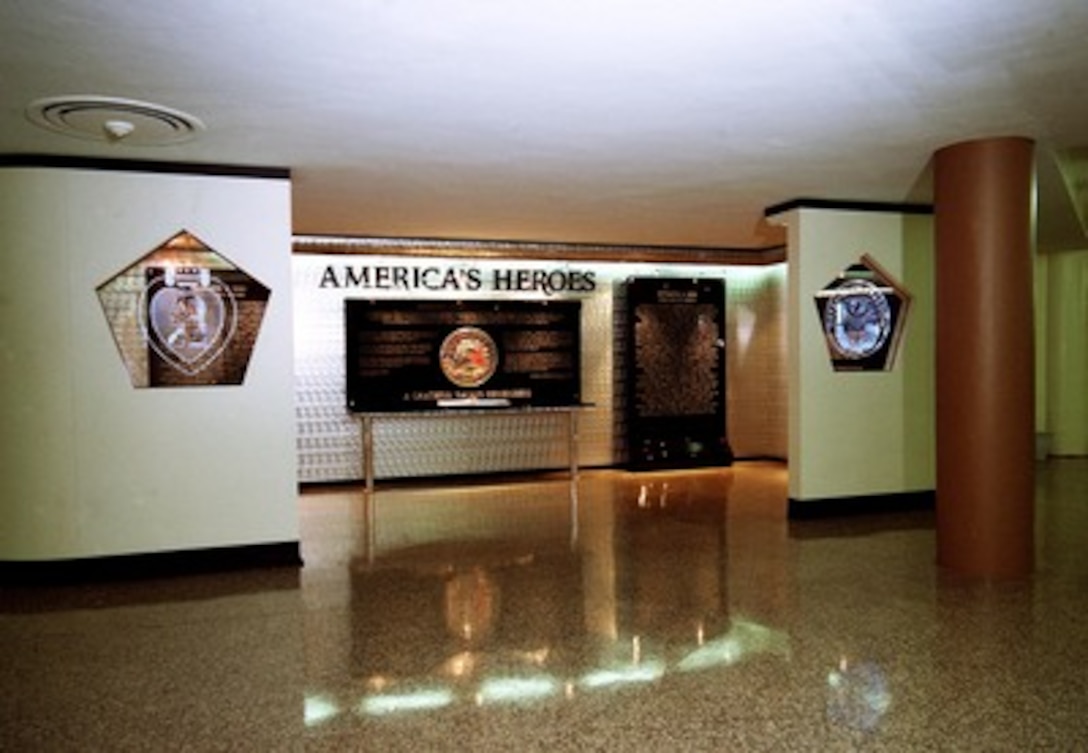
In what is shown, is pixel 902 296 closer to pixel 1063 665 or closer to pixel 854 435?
pixel 854 435

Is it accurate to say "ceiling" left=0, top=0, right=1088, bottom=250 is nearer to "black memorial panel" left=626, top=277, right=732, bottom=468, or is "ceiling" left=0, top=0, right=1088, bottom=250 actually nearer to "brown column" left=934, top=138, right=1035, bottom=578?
"brown column" left=934, top=138, right=1035, bottom=578

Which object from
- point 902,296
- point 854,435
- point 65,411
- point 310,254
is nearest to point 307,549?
point 65,411

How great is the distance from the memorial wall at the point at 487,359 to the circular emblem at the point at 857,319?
3743mm

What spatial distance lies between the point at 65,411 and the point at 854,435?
21.4 feet

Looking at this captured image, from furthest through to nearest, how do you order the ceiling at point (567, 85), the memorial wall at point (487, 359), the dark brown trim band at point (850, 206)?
the memorial wall at point (487, 359)
the dark brown trim band at point (850, 206)
the ceiling at point (567, 85)

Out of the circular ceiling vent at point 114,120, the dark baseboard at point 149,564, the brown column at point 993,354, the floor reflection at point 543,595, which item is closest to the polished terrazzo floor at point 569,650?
the floor reflection at point 543,595

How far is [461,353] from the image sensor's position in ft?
35.8

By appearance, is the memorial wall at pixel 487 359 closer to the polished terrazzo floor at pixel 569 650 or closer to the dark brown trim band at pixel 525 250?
the dark brown trim band at pixel 525 250

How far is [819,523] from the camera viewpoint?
759 cm

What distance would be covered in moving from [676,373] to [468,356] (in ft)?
9.48

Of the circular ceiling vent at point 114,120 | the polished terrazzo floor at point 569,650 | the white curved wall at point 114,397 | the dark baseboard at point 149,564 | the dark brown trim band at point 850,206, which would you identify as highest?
the dark brown trim band at point 850,206

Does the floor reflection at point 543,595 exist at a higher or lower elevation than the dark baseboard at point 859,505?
lower

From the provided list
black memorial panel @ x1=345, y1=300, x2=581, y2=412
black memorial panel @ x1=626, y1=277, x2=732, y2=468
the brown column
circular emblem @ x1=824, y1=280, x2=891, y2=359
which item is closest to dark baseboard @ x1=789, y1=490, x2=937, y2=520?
circular emblem @ x1=824, y1=280, x2=891, y2=359

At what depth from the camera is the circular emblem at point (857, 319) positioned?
7.86 m
